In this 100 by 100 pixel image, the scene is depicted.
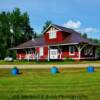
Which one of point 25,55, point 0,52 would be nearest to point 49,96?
point 25,55

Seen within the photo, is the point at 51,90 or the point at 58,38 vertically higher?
the point at 58,38

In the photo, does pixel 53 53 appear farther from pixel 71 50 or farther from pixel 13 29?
pixel 13 29

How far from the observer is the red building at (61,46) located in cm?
5138

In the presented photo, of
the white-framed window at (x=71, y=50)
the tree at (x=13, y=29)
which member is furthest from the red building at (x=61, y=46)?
the tree at (x=13, y=29)

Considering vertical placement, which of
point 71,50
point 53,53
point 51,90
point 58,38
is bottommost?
point 51,90

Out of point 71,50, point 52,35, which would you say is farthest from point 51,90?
point 52,35

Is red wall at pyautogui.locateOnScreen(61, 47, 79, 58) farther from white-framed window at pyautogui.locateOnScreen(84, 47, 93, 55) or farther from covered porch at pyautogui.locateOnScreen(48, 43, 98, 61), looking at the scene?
white-framed window at pyautogui.locateOnScreen(84, 47, 93, 55)

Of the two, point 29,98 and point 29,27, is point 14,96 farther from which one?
point 29,27

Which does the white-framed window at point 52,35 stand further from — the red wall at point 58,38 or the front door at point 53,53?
the front door at point 53,53

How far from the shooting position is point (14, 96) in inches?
492

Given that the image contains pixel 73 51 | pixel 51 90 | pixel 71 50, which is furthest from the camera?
pixel 71 50

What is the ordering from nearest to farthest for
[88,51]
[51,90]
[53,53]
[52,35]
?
[51,90] < [88,51] < [53,53] < [52,35]

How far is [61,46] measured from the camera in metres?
54.3

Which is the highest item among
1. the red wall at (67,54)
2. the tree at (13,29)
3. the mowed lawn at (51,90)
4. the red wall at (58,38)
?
the tree at (13,29)
